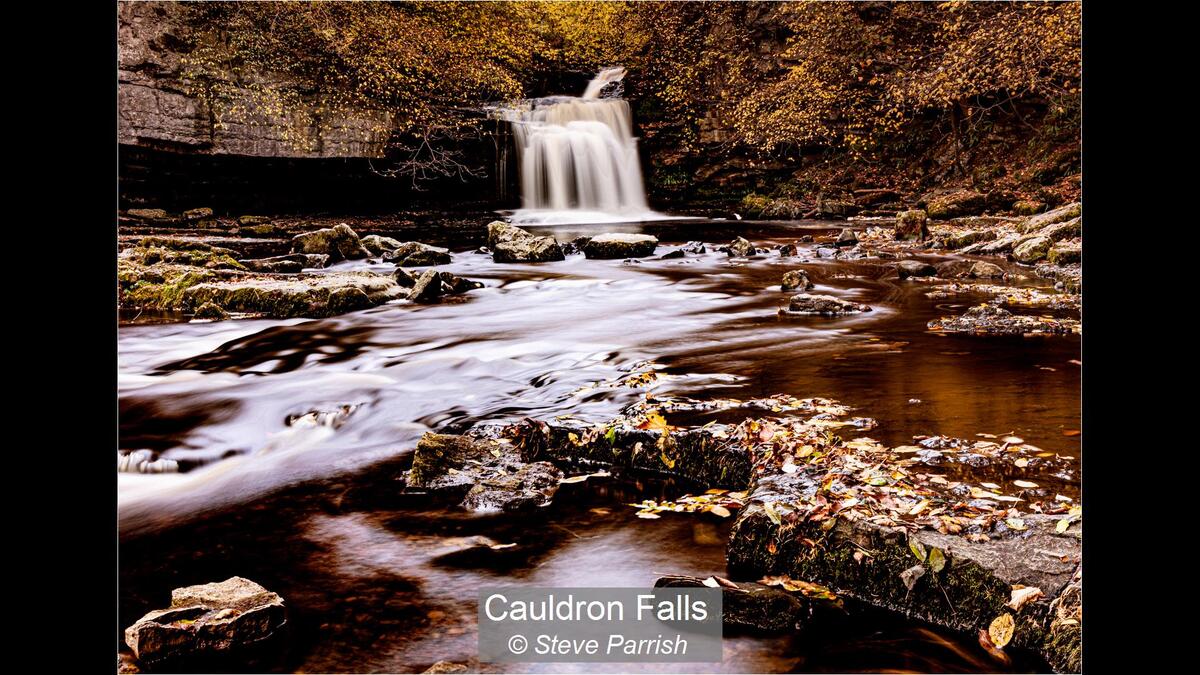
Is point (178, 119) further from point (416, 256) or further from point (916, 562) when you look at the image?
point (916, 562)

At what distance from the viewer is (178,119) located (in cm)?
1426

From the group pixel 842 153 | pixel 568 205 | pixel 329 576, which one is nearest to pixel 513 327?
pixel 329 576

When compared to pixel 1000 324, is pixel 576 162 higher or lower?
higher

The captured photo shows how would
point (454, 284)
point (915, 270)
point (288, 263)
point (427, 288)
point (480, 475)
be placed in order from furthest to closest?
point (288, 263), point (454, 284), point (915, 270), point (427, 288), point (480, 475)

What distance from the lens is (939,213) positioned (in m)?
13.8

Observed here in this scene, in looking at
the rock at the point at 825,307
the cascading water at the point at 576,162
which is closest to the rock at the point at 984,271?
the rock at the point at 825,307

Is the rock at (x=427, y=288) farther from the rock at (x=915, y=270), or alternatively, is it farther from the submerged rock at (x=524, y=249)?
the rock at (x=915, y=270)

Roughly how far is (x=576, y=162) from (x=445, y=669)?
1572 cm

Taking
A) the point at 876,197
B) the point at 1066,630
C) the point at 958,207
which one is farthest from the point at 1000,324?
the point at 876,197

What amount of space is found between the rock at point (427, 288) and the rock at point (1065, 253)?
742cm

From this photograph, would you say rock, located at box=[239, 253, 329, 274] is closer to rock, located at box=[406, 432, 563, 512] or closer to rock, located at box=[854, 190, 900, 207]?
rock, located at box=[406, 432, 563, 512]

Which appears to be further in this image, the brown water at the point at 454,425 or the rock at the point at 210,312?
the rock at the point at 210,312

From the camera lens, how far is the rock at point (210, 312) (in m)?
7.20
